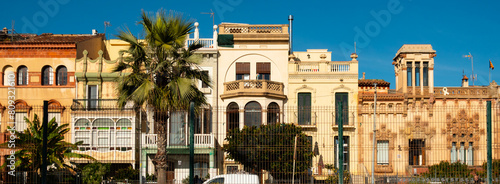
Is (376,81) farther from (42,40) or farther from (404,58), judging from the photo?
(42,40)

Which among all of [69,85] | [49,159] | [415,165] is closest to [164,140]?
[49,159]

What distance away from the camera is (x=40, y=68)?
103ft

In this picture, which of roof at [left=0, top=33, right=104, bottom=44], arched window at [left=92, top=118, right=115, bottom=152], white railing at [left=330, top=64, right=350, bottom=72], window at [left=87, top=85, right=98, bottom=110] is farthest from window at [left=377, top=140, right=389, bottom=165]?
roof at [left=0, top=33, right=104, bottom=44]

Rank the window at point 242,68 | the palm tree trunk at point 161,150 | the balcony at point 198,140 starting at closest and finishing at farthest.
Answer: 1. the palm tree trunk at point 161,150
2. the balcony at point 198,140
3. the window at point 242,68

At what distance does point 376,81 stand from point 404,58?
6.52 ft

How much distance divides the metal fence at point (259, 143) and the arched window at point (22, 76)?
74.0 inches

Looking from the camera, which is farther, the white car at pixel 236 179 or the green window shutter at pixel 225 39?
the green window shutter at pixel 225 39

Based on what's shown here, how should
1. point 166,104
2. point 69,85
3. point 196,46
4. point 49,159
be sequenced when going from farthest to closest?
point 69,85 < point 49,159 < point 196,46 < point 166,104

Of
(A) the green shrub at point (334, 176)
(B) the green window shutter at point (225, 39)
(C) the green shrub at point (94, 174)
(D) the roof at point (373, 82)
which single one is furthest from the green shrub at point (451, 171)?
(B) the green window shutter at point (225, 39)

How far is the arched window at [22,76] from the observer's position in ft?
104

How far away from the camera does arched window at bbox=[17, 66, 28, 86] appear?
1248 inches

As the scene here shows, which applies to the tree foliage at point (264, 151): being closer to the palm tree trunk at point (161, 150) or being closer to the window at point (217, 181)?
the window at point (217, 181)

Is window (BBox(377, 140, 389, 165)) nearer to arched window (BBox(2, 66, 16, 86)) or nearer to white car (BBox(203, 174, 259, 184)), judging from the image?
white car (BBox(203, 174, 259, 184))

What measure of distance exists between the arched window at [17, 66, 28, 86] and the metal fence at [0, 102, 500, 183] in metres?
1.88
